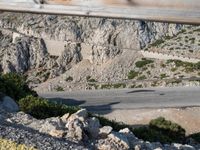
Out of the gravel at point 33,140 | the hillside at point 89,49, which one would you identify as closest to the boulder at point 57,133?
the gravel at point 33,140

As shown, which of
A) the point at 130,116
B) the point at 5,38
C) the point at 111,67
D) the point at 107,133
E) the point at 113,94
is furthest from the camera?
the point at 5,38

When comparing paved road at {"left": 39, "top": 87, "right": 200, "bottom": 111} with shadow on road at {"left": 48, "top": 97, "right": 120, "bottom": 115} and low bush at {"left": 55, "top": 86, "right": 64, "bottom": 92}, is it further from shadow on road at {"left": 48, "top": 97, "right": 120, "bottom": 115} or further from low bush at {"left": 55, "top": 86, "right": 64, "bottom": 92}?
low bush at {"left": 55, "top": 86, "right": 64, "bottom": 92}

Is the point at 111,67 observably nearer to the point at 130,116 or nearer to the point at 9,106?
the point at 130,116

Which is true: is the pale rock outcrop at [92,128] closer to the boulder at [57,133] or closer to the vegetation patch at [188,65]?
the boulder at [57,133]

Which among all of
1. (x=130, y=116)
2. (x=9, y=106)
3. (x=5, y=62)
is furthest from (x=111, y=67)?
(x=9, y=106)

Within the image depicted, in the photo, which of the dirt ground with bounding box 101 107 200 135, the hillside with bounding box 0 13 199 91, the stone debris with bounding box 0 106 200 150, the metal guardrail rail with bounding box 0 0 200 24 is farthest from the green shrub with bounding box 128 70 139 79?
the metal guardrail rail with bounding box 0 0 200 24
